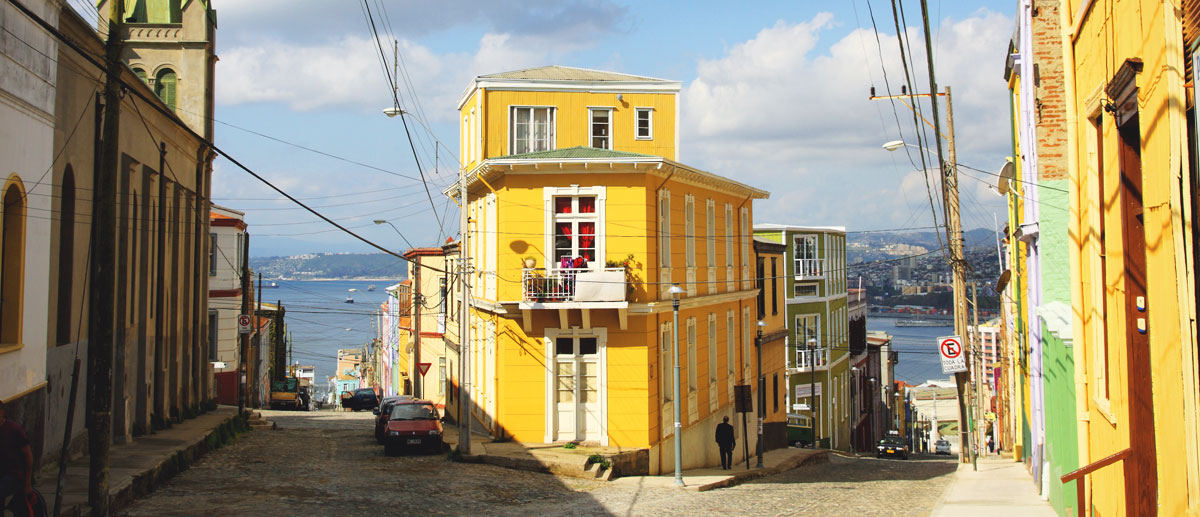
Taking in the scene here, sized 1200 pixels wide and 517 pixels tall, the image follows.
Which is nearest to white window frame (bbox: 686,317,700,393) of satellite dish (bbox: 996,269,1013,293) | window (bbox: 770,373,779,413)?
satellite dish (bbox: 996,269,1013,293)

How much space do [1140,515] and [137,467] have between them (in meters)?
15.3

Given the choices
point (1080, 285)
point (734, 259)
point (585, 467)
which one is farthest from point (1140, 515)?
point (734, 259)

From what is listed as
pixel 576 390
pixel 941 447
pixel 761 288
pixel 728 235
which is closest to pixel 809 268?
pixel 761 288

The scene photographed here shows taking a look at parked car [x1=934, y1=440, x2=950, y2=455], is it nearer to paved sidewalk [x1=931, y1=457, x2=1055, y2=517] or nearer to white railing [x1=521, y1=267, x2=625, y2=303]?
paved sidewalk [x1=931, y1=457, x2=1055, y2=517]

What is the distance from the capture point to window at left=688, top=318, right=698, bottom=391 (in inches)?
1101

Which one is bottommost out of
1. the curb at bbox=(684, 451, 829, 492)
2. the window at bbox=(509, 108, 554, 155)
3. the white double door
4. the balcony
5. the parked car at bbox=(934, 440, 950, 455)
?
the parked car at bbox=(934, 440, 950, 455)

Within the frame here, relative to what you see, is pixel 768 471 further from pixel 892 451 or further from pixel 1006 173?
pixel 892 451

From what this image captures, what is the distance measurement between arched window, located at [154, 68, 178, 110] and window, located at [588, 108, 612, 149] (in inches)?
576

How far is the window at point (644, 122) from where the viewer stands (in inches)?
1183

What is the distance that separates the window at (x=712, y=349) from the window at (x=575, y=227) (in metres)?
7.37

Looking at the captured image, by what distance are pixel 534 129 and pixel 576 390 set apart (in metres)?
9.07

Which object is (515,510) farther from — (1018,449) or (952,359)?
(1018,449)

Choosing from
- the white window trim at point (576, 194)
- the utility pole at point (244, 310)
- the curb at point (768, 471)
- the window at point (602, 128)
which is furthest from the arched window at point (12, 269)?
the utility pole at point (244, 310)

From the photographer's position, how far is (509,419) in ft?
78.9
